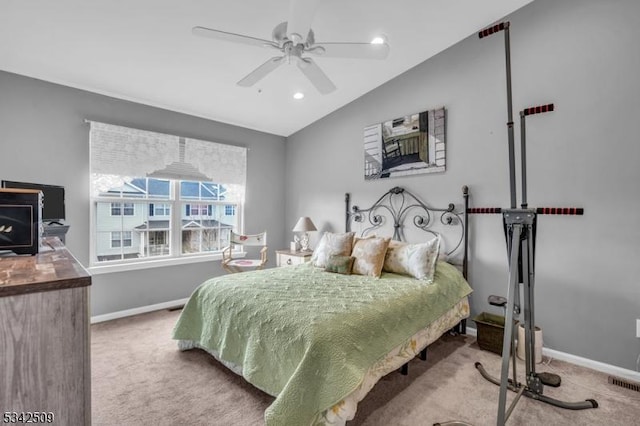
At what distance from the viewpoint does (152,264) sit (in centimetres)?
381

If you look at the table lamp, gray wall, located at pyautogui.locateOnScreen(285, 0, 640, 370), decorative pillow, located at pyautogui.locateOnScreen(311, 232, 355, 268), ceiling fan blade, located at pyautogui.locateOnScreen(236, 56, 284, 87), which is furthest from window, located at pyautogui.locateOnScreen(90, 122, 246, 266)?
gray wall, located at pyautogui.locateOnScreen(285, 0, 640, 370)

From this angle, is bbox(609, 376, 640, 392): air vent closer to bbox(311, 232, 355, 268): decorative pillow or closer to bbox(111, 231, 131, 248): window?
bbox(311, 232, 355, 268): decorative pillow

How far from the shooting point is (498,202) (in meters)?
2.97

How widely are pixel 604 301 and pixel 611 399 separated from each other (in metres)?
0.72

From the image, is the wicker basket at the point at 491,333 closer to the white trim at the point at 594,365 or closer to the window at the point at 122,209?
the white trim at the point at 594,365

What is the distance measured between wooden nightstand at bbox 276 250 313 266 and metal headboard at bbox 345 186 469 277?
677mm

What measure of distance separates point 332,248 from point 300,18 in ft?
7.21

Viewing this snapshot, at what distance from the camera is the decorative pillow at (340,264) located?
3047 millimetres

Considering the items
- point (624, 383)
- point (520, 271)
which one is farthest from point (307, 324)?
point (624, 383)

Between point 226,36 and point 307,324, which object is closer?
point 307,324

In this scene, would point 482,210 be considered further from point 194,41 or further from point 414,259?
point 194,41

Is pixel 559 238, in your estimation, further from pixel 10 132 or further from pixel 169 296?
pixel 10 132

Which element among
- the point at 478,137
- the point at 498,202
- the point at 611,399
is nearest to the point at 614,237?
the point at 498,202

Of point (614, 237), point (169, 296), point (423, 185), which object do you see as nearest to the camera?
point (614, 237)
